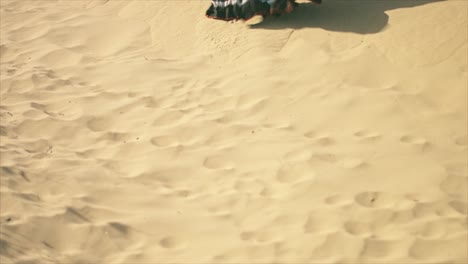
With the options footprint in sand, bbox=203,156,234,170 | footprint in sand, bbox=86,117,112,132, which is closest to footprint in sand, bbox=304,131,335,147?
footprint in sand, bbox=203,156,234,170

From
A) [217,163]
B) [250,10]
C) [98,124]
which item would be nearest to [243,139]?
[217,163]

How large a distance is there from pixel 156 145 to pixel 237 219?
119 centimetres

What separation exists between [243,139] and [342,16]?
182cm

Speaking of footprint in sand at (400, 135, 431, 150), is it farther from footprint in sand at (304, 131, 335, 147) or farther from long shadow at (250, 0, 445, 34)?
long shadow at (250, 0, 445, 34)

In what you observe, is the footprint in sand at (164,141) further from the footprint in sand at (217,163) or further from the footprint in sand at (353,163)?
the footprint in sand at (353,163)

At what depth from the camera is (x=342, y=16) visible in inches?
217

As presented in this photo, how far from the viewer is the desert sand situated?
344 cm

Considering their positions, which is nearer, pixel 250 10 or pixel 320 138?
pixel 320 138

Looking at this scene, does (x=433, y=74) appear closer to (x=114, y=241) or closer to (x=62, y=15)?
(x=114, y=241)

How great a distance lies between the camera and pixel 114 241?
11.6ft

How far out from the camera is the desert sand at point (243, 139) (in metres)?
3.44

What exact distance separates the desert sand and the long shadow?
0.9 inches

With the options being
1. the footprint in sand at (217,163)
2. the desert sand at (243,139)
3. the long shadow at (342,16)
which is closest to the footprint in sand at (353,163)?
the desert sand at (243,139)

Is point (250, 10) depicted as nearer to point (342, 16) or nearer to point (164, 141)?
point (342, 16)
